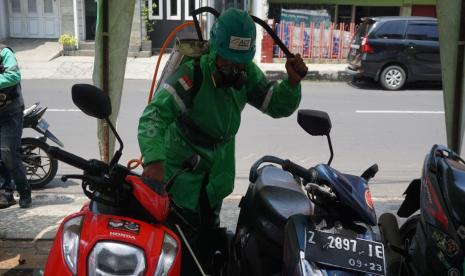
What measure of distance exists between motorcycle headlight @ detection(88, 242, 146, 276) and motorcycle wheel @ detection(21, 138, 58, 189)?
4433 mm

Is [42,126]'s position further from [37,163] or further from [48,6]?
[48,6]

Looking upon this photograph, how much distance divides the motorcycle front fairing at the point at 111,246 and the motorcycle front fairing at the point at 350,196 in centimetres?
64

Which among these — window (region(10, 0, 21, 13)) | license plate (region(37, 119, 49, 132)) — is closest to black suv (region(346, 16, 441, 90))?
license plate (region(37, 119, 49, 132))

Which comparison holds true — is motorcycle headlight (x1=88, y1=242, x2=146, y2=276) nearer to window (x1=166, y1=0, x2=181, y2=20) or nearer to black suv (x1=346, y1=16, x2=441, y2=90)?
black suv (x1=346, y1=16, x2=441, y2=90)

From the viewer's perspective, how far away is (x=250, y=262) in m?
2.54

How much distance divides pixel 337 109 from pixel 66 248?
913 centimetres

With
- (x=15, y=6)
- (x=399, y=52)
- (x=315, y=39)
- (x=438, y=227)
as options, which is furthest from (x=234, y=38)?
(x=15, y=6)

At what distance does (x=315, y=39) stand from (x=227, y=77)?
14171mm

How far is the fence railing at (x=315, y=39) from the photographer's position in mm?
15969

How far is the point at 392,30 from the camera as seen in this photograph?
13.0 meters

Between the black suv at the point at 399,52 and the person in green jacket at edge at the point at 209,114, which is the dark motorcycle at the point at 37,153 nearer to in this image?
the person in green jacket at edge at the point at 209,114

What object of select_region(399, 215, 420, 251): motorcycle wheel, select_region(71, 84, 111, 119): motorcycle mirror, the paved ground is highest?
select_region(71, 84, 111, 119): motorcycle mirror

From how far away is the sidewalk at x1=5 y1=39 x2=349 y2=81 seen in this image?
14.4 metres

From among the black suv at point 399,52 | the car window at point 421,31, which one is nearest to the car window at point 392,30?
the black suv at point 399,52
